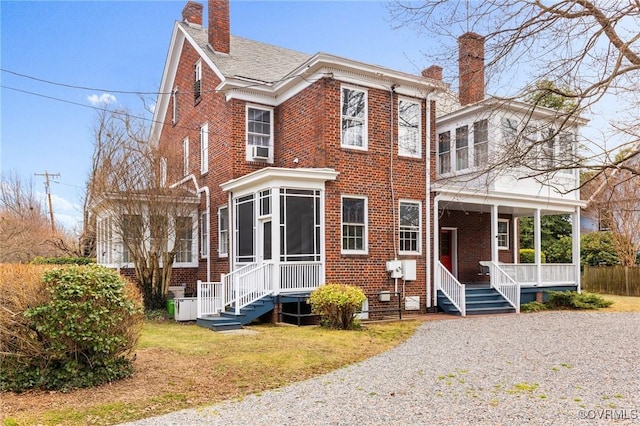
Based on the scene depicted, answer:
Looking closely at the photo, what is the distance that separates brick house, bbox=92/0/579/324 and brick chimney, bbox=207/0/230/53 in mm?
45

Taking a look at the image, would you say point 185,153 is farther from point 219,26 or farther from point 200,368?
point 200,368

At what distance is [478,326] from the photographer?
Result: 42.2 ft

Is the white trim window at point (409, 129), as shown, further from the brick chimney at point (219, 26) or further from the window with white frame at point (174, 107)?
the window with white frame at point (174, 107)

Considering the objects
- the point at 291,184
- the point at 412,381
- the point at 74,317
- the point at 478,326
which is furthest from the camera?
the point at 291,184

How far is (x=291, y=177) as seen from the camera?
13.6 metres

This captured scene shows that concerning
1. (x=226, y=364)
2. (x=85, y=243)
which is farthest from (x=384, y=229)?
(x=85, y=243)

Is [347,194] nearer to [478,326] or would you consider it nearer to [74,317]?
[478,326]

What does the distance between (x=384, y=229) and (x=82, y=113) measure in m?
13.0

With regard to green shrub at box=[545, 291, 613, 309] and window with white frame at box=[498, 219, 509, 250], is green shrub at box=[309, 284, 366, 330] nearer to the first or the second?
green shrub at box=[545, 291, 613, 309]

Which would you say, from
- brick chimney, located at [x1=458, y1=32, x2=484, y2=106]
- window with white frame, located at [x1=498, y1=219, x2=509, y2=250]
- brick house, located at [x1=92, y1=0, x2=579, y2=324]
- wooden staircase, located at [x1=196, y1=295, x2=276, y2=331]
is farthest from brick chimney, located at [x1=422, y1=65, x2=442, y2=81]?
window with white frame, located at [x1=498, y1=219, x2=509, y2=250]

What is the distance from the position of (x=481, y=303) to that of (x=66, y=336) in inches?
490

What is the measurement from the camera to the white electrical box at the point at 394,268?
1485 centimetres

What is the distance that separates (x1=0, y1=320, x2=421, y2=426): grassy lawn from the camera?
6.08 meters

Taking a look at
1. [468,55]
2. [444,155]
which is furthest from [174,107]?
[468,55]
